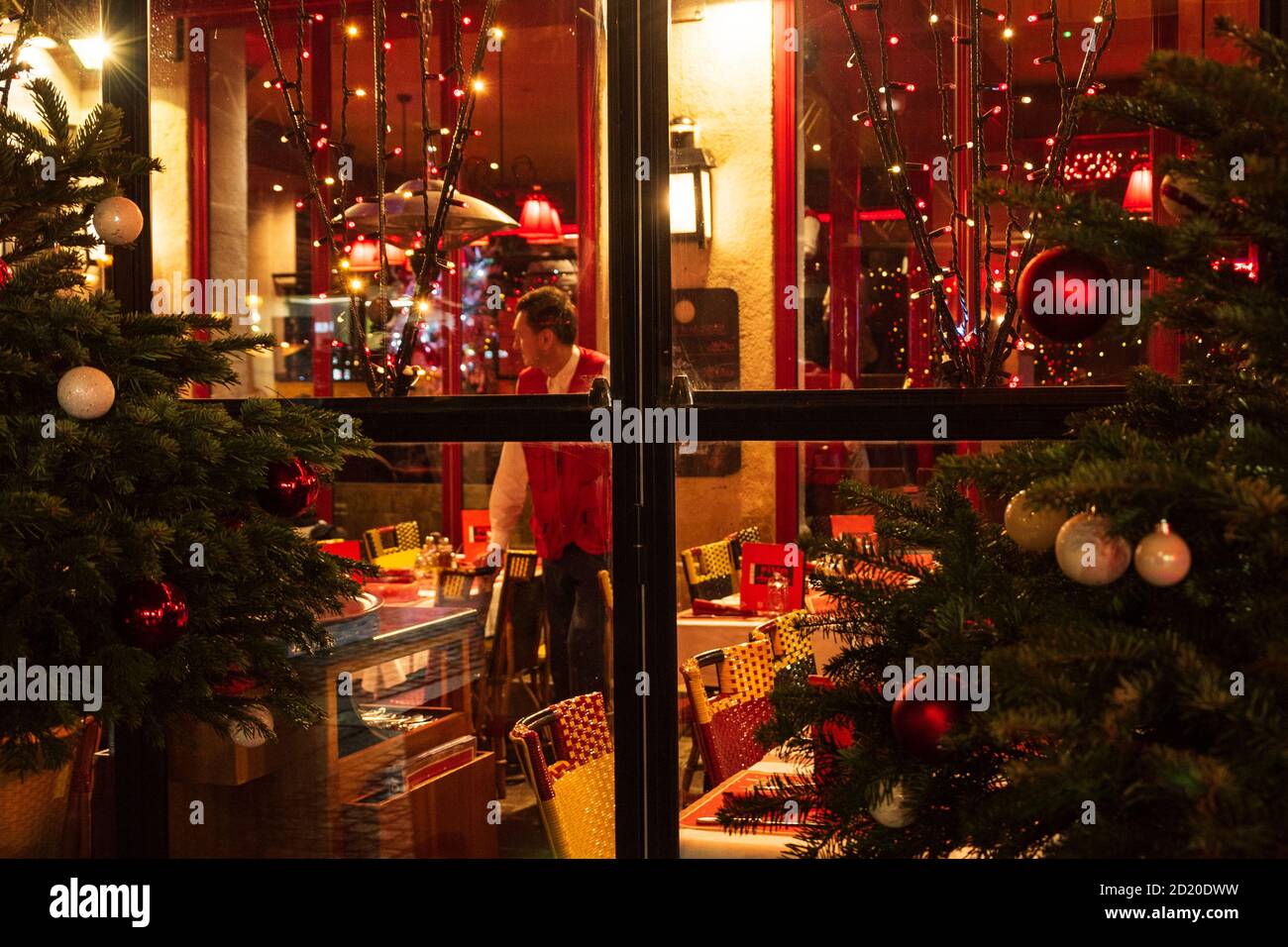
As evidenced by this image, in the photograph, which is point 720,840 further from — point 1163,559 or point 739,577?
point 1163,559

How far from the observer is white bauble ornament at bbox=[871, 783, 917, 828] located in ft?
4.58

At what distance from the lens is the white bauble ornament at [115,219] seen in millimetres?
1953

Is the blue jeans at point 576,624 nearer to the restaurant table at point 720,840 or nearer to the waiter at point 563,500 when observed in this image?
the waiter at point 563,500

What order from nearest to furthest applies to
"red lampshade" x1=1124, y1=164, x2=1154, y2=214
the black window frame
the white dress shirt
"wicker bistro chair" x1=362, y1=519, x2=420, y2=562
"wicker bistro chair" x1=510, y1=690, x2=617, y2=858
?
1. the black window frame
2. "wicker bistro chair" x1=510, y1=690, x2=617, y2=858
3. "red lampshade" x1=1124, y1=164, x2=1154, y2=214
4. the white dress shirt
5. "wicker bistro chair" x1=362, y1=519, x2=420, y2=562

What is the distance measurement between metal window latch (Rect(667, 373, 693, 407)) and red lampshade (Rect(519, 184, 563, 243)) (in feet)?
2.19

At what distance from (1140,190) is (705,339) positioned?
4.23 ft

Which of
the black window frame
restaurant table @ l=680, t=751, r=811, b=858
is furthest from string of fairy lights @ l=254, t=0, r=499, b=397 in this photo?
restaurant table @ l=680, t=751, r=811, b=858

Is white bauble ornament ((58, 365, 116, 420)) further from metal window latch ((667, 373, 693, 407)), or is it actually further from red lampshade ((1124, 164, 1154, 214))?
red lampshade ((1124, 164, 1154, 214))

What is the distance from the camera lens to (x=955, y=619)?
4.59 feet

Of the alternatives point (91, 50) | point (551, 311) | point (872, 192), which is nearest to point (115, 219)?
point (91, 50)

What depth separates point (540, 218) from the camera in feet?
10.3

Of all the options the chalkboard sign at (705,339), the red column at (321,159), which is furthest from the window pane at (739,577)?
the red column at (321,159)
